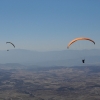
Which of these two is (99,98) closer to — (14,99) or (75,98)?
(75,98)

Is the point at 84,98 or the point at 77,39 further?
the point at 84,98

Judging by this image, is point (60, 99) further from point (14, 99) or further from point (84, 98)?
point (14, 99)

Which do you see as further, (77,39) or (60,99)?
(60,99)

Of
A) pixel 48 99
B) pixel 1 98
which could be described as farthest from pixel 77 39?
pixel 1 98

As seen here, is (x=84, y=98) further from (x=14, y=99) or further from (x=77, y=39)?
(x=77, y=39)

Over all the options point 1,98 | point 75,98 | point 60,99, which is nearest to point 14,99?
point 1,98

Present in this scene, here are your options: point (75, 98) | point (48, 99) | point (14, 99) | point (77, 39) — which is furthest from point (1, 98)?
point (77, 39)
